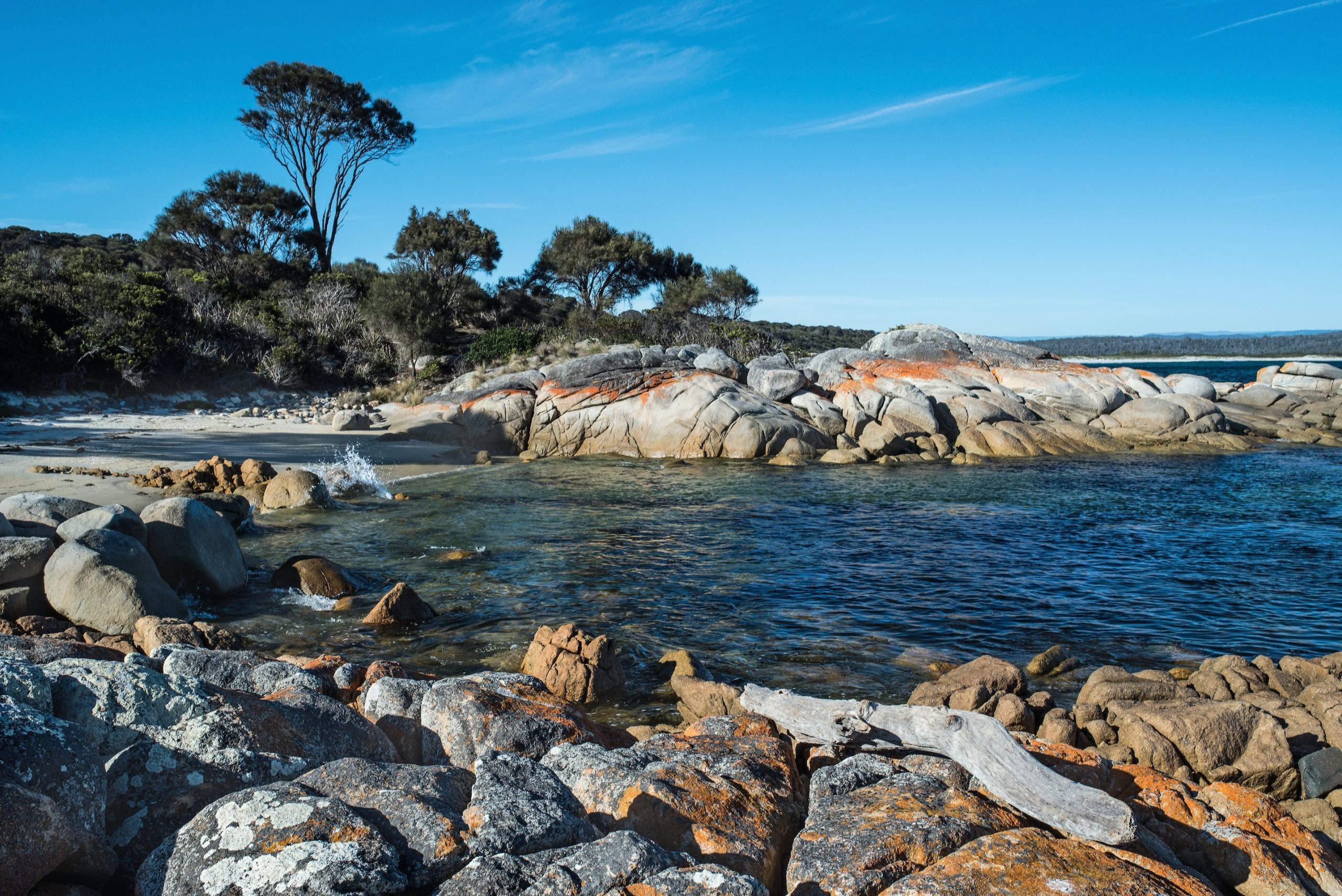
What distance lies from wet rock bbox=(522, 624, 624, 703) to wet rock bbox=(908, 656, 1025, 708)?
289cm

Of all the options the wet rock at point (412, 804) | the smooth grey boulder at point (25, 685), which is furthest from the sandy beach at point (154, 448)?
the wet rock at point (412, 804)

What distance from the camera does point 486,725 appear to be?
4.71 m

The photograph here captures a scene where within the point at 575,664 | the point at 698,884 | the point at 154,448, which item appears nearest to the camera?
the point at 698,884

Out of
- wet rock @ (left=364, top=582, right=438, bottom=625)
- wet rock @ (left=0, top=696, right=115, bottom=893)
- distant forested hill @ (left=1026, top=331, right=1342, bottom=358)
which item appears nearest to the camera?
wet rock @ (left=0, top=696, right=115, bottom=893)

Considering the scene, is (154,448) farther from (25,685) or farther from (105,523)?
(25,685)

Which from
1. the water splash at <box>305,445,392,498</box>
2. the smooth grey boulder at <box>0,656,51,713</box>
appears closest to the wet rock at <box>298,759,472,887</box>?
the smooth grey boulder at <box>0,656,51,713</box>

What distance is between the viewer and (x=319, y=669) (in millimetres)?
6070

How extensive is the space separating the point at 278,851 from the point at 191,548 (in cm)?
889

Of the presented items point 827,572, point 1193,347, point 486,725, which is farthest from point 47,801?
point 1193,347

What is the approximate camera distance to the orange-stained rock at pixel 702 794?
367 cm

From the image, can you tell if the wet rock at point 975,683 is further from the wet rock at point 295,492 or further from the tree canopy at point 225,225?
the tree canopy at point 225,225

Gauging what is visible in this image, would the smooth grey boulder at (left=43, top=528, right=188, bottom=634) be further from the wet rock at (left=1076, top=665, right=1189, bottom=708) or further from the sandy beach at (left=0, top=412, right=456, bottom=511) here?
the wet rock at (left=1076, top=665, right=1189, bottom=708)

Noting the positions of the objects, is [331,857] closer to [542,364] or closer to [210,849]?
[210,849]

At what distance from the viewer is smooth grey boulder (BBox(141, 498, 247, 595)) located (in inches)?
405
